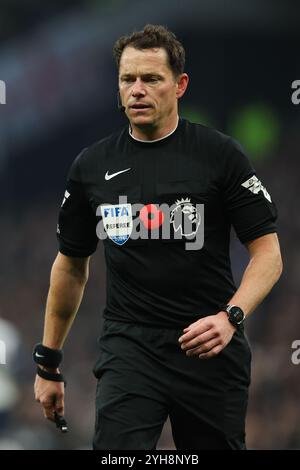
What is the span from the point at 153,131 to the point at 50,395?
1.44 m

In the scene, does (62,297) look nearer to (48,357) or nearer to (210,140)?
(48,357)

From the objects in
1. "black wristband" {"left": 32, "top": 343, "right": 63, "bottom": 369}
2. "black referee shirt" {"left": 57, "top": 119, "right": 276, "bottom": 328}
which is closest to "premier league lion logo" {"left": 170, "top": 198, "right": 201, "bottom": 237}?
"black referee shirt" {"left": 57, "top": 119, "right": 276, "bottom": 328}

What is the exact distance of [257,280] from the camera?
17.2 ft

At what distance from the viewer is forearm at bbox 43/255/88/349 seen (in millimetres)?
5852

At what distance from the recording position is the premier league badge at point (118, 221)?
5457 millimetres

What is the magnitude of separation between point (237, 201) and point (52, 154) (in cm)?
2049

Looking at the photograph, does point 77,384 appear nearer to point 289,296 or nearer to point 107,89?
point 289,296

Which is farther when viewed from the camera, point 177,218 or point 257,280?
point 177,218

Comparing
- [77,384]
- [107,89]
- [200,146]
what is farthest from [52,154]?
[200,146]

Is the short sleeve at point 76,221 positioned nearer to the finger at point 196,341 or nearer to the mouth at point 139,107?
the mouth at point 139,107

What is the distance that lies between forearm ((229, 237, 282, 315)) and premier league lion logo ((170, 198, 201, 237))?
315 mm

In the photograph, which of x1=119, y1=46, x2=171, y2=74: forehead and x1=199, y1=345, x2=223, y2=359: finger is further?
x1=119, y1=46, x2=171, y2=74: forehead

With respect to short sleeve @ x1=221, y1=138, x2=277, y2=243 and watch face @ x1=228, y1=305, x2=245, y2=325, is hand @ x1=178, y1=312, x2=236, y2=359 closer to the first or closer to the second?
watch face @ x1=228, y1=305, x2=245, y2=325

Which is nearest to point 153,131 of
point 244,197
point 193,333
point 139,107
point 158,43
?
point 139,107
